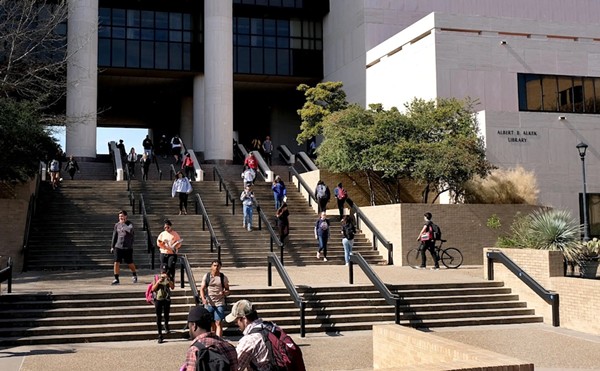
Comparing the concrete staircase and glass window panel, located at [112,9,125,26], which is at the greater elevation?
glass window panel, located at [112,9,125,26]

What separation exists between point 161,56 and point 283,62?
24.7ft

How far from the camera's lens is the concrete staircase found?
40.4ft

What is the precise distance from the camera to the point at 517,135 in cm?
2648

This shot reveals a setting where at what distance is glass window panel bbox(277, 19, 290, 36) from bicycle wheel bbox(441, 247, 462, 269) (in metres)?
24.8

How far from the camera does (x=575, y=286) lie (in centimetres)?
1353

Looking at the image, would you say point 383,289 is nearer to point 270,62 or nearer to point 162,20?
point 270,62

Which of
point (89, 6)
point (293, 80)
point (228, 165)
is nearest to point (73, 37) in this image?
point (89, 6)

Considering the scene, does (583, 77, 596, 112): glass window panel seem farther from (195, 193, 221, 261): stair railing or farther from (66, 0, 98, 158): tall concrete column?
(66, 0, 98, 158): tall concrete column

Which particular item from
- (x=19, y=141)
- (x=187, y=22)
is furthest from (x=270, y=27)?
(x=19, y=141)

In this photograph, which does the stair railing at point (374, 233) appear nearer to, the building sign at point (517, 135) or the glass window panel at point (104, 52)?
the building sign at point (517, 135)

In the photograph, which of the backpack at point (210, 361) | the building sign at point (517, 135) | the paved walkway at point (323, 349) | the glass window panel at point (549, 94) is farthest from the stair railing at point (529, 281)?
the glass window panel at point (549, 94)

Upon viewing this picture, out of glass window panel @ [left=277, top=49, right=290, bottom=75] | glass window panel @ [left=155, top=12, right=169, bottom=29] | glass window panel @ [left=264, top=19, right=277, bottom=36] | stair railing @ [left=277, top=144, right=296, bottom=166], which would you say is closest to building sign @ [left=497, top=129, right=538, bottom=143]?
stair railing @ [left=277, top=144, right=296, bottom=166]

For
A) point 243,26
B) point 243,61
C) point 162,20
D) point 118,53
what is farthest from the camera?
point 243,26

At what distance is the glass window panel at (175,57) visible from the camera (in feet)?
131
